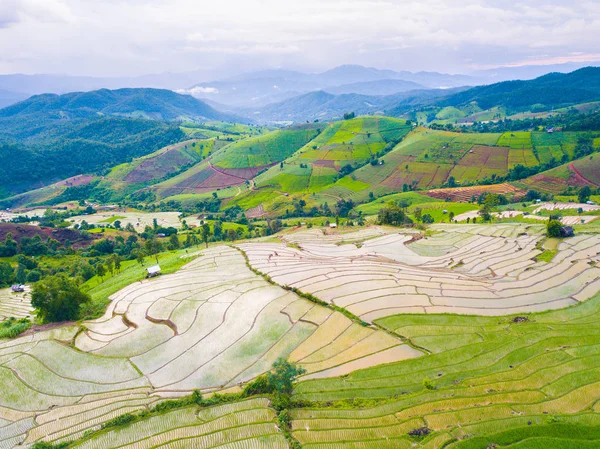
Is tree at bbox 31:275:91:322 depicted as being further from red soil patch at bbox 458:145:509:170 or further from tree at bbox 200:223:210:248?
red soil patch at bbox 458:145:509:170

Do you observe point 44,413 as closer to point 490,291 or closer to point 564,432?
point 564,432

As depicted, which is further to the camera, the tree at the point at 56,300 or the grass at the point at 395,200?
the grass at the point at 395,200

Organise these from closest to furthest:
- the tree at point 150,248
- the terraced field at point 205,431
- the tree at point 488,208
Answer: the terraced field at point 205,431 → the tree at point 150,248 → the tree at point 488,208

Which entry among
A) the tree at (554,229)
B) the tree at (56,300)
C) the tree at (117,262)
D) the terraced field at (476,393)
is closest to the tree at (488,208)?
the tree at (554,229)

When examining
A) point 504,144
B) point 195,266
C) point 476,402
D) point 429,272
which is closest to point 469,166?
point 504,144

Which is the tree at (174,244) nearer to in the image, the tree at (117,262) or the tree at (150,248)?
the tree at (150,248)

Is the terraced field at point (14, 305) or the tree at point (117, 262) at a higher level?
the tree at point (117, 262)
